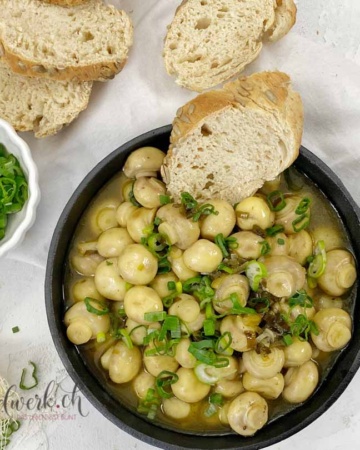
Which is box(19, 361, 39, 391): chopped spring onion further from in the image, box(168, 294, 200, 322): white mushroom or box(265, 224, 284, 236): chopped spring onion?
box(265, 224, 284, 236): chopped spring onion

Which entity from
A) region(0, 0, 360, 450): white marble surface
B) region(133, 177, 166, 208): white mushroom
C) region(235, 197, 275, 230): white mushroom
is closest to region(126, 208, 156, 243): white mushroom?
region(133, 177, 166, 208): white mushroom

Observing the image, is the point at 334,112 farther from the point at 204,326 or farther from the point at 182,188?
the point at 204,326

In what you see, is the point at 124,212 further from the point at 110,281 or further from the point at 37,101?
the point at 37,101

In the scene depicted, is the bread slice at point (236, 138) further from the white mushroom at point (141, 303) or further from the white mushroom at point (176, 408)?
the white mushroom at point (176, 408)

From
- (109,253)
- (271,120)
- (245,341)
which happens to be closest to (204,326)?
(245,341)

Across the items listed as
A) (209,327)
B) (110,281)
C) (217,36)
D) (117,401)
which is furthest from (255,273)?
(217,36)

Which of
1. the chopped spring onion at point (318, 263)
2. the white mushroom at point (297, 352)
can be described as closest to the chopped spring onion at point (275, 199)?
the chopped spring onion at point (318, 263)
